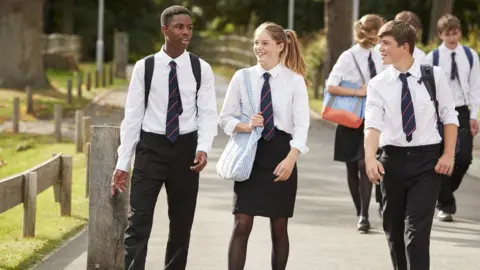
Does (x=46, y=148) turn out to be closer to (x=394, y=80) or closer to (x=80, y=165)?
(x=80, y=165)

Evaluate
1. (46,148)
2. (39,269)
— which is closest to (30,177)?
(39,269)

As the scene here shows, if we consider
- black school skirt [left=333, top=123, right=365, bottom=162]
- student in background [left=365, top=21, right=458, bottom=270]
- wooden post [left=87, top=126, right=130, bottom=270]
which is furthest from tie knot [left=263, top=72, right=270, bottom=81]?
black school skirt [left=333, top=123, right=365, bottom=162]

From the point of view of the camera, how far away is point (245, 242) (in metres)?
7.79

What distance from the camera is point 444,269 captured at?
30.8 ft

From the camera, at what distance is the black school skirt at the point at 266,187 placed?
25.6 feet

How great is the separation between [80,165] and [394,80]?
33.0ft

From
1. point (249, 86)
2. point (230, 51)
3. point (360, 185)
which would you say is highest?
point (249, 86)

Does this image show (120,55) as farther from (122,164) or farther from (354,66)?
(122,164)

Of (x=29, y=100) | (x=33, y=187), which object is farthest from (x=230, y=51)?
(x=33, y=187)

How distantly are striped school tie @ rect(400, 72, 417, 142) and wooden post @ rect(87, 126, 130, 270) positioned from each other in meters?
1.78

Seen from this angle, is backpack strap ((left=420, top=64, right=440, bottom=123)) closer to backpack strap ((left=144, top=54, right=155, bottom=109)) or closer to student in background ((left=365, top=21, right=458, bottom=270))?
student in background ((left=365, top=21, right=458, bottom=270))

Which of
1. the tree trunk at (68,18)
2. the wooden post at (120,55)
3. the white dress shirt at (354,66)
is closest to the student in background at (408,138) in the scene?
the white dress shirt at (354,66)

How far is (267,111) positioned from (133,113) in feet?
2.55

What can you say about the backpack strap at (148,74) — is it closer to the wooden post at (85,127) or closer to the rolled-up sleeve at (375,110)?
the rolled-up sleeve at (375,110)
